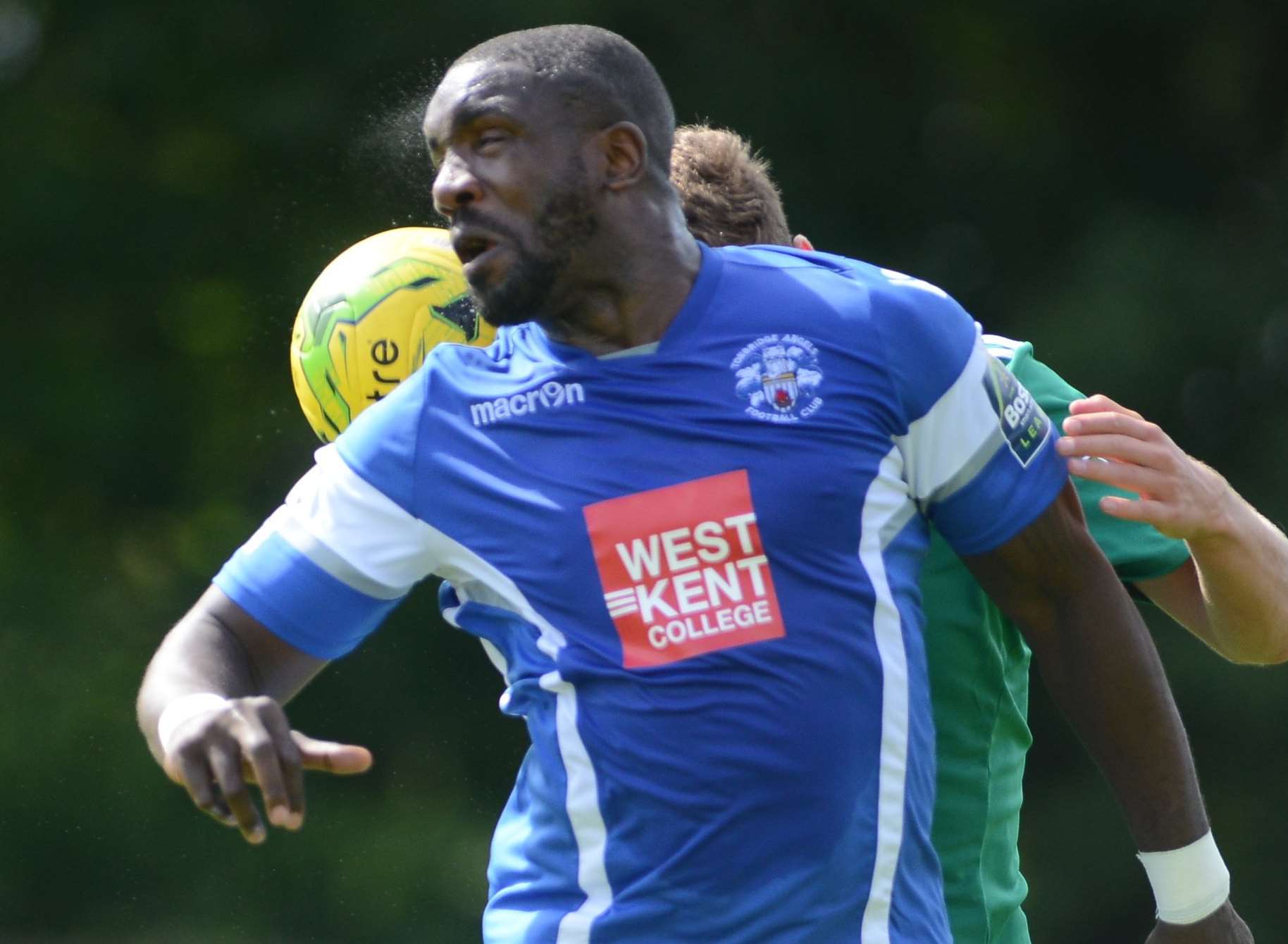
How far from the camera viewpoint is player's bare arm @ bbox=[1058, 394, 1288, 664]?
259 centimetres

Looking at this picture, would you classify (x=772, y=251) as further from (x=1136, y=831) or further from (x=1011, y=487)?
(x=1136, y=831)

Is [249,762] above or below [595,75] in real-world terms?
below

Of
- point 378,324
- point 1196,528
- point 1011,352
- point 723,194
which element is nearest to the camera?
point 1196,528

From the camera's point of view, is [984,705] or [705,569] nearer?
[705,569]

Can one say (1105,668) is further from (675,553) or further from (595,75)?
(595,75)

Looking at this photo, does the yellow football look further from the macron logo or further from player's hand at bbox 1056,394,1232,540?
player's hand at bbox 1056,394,1232,540

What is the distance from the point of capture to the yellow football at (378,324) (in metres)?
3.19

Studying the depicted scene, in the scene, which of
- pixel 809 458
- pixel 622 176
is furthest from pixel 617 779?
pixel 622 176

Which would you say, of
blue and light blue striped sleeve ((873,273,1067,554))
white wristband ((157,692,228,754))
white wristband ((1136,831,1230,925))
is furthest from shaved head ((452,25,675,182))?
white wristband ((1136,831,1230,925))

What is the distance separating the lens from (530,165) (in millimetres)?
2594

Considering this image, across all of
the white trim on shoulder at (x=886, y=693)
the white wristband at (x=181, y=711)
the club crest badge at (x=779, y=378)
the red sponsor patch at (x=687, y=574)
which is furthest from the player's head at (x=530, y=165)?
the white wristband at (x=181, y=711)

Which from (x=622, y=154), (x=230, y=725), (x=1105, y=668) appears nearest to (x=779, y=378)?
(x=622, y=154)

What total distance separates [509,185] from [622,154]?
19 cm

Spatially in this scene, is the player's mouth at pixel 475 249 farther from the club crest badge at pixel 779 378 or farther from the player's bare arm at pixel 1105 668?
the player's bare arm at pixel 1105 668
